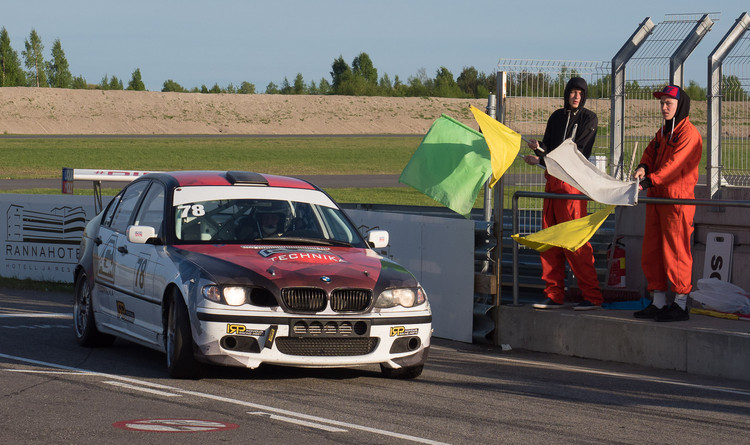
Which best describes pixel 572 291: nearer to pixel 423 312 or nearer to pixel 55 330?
pixel 423 312

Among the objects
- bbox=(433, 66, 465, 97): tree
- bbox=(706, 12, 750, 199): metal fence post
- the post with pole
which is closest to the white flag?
the post with pole

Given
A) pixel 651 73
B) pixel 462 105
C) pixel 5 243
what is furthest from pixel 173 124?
pixel 651 73

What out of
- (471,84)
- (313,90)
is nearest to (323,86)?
(313,90)

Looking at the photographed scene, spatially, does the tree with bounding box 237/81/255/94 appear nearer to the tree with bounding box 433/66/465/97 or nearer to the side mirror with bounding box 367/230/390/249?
the tree with bounding box 433/66/465/97

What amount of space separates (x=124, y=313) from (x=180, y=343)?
149 cm

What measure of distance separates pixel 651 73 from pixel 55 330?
650 cm

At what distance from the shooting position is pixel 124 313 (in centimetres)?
924

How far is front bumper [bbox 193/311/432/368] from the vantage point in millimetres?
7668

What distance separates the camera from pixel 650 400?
7.85 metres

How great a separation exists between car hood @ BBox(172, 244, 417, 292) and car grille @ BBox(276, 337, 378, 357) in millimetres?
368

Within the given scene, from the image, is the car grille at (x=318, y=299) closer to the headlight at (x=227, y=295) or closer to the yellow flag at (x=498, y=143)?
the headlight at (x=227, y=295)

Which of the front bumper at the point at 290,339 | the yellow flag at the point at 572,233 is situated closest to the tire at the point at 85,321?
the front bumper at the point at 290,339

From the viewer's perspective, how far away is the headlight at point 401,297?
316 inches

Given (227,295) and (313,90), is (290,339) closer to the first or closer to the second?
(227,295)
